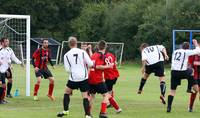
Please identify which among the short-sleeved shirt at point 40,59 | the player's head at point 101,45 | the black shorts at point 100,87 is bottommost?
the black shorts at point 100,87

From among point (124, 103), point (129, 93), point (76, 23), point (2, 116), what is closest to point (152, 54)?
point (124, 103)

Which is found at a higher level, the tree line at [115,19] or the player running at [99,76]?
the tree line at [115,19]

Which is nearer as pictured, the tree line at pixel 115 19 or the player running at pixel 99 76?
the player running at pixel 99 76

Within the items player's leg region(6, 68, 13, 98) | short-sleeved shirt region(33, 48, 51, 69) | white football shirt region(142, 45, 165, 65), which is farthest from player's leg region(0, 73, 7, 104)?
white football shirt region(142, 45, 165, 65)

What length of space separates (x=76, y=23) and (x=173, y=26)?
1845 centimetres

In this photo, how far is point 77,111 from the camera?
17.2 m

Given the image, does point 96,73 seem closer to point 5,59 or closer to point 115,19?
point 5,59

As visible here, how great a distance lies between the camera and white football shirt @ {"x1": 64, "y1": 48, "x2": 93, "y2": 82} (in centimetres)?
1496

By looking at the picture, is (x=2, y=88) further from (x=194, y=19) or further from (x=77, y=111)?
(x=194, y=19)

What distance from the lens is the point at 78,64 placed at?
14992 mm

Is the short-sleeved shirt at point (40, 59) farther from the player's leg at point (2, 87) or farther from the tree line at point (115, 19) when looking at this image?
the tree line at point (115, 19)

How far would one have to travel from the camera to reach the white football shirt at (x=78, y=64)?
1496 cm

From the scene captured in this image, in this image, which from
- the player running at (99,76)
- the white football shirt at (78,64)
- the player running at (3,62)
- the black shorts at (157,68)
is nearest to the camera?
the white football shirt at (78,64)

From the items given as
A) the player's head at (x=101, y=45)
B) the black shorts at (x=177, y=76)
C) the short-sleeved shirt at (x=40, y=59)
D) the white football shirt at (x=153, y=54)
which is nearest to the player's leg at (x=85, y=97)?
the player's head at (x=101, y=45)
